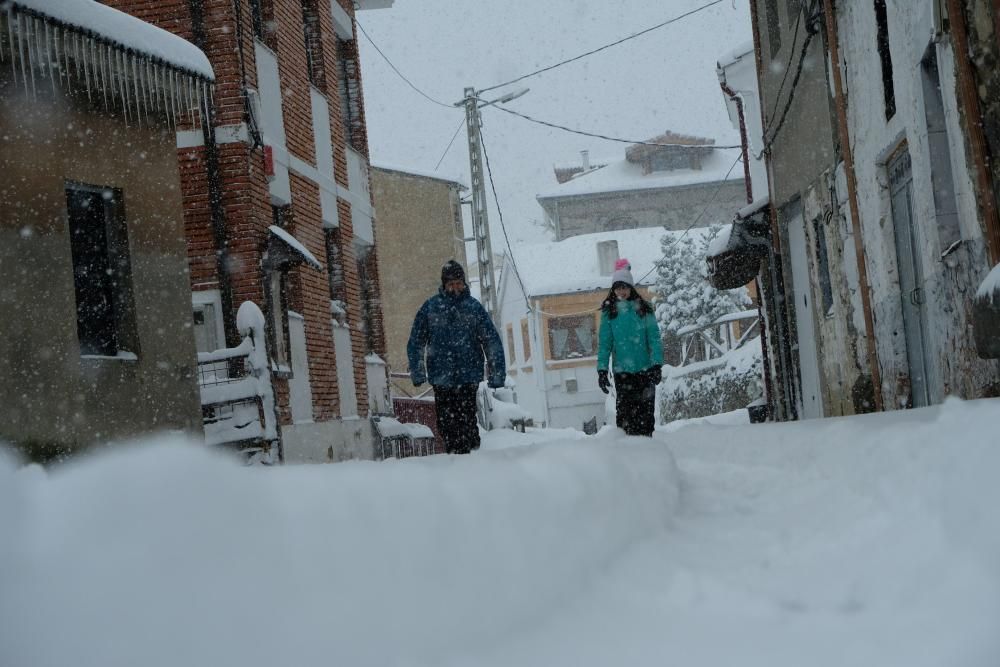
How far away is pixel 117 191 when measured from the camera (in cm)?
755

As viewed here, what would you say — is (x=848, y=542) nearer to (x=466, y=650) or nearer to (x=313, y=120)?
(x=466, y=650)

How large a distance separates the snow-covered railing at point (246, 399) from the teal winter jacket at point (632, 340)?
3.20m

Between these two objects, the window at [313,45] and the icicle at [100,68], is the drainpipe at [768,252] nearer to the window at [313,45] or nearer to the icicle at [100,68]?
the window at [313,45]

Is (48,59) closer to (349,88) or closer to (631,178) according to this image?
(349,88)

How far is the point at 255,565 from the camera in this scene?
6.41 ft

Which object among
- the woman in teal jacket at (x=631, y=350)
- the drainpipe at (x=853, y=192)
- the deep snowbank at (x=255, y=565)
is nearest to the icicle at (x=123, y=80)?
the woman in teal jacket at (x=631, y=350)

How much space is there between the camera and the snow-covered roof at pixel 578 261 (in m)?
39.5

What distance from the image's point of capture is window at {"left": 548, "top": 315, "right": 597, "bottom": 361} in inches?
1548

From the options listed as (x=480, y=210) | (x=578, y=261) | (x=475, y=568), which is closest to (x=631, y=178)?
(x=578, y=261)

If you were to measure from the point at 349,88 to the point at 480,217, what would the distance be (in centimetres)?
779

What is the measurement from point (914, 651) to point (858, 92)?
7.19 m

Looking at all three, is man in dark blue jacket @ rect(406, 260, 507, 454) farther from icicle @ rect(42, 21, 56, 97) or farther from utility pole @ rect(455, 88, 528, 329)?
utility pole @ rect(455, 88, 528, 329)

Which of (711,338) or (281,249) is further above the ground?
(281,249)

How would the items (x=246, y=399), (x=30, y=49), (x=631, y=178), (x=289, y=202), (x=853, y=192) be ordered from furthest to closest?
(x=631, y=178) → (x=289, y=202) → (x=246, y=399) → (x=853, y=192) → (x=30, y=49)
